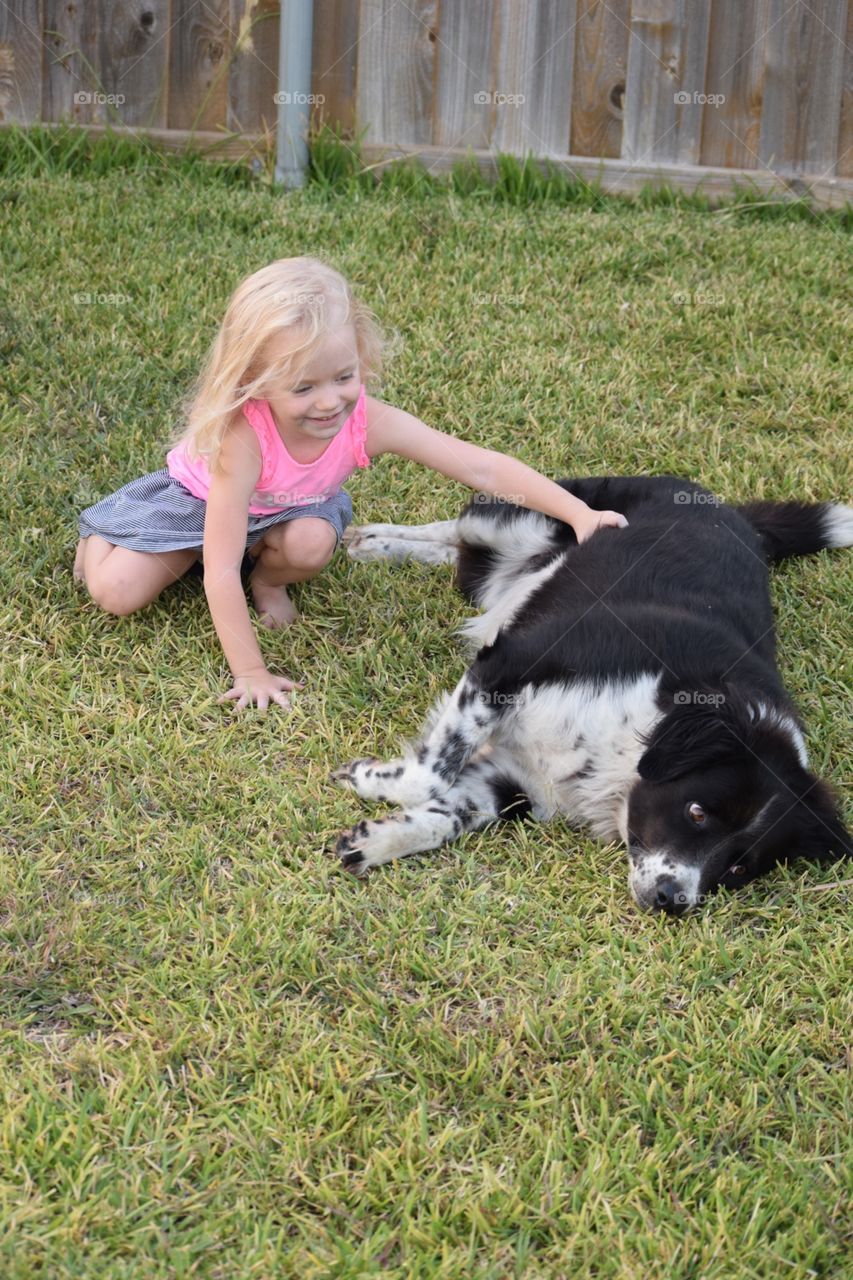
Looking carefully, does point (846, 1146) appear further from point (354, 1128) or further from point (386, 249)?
point (386, 249)

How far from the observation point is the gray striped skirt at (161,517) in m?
3.21

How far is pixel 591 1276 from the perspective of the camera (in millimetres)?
1799

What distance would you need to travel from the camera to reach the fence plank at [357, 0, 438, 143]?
552cm

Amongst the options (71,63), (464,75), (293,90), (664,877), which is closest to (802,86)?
(464,75)

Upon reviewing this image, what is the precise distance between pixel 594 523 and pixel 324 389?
813 mm

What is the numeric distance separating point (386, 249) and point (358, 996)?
12.0 ft

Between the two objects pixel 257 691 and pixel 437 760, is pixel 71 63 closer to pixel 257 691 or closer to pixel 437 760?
pixel 257 691

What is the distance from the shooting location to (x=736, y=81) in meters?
5.62

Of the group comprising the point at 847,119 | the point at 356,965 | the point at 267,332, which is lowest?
the point at 356,965

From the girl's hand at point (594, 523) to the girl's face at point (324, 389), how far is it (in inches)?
27.0

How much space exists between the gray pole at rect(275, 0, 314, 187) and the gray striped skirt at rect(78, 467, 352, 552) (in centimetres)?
271

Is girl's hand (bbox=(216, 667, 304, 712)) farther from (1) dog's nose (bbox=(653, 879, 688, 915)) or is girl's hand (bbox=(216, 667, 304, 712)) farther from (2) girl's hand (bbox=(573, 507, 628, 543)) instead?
(1) dog's nose (bbox=(653, 879, 688, 915))

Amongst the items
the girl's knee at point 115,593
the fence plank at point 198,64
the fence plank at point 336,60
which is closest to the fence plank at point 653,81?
the fence plank at point 336,60

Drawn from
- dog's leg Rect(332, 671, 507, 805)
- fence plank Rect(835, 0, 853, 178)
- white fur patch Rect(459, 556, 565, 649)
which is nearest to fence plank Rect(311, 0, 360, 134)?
fence plank Rect(835, 0, 853, 178)
